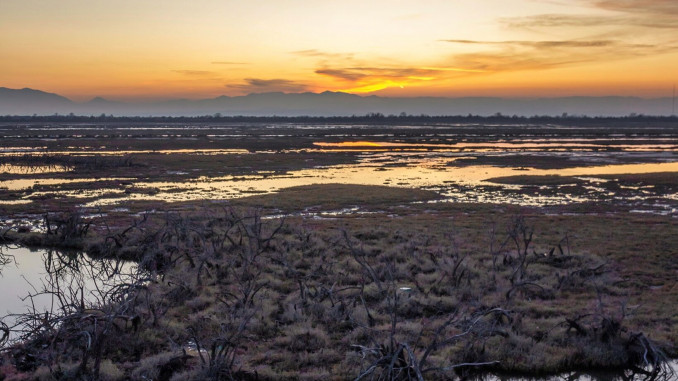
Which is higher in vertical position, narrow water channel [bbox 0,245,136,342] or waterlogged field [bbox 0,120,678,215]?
waterlogged field [bbox 0,120,678,215]

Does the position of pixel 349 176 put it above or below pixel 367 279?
above

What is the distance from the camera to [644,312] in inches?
448

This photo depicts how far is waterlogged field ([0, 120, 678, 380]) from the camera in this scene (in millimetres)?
9188

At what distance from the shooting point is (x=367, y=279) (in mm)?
13828

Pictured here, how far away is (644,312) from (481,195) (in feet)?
61.3

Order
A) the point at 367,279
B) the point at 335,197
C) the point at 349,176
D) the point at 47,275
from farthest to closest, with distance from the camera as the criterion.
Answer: the point at 349,176 < the point at 335,197 < the point at 47,275 < the point at 367,279

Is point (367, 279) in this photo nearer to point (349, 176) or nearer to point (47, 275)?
point (47, 275)

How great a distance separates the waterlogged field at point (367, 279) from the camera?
30.1ft

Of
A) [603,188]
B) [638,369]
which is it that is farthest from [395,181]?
[638,369]

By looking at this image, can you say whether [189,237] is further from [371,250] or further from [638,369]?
[638,369]

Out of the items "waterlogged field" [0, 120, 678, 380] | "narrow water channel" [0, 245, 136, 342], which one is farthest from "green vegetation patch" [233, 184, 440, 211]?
"narrow water channel" [0, 245, 136, 342]

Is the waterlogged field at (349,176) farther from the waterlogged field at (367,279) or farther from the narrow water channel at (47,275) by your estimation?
the narrow water channel at (47,275)

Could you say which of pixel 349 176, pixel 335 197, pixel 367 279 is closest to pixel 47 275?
pixel 367 279

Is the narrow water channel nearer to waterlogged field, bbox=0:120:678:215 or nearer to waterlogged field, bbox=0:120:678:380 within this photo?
waterlogged field, bbox=0:120:678:380
